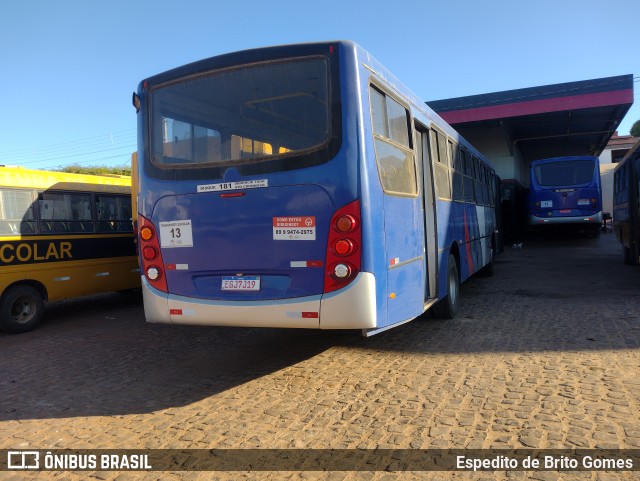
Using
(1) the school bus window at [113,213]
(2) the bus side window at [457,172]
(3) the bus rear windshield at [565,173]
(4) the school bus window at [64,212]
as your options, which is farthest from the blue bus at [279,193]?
(3) the bus rear windshield at [565,173]

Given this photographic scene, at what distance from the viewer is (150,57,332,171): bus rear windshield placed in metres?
4.43

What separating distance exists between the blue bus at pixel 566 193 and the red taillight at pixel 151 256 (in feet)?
60.2

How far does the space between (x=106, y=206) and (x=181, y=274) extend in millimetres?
5320

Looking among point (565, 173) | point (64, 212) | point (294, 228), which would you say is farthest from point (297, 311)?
point (565, 173)

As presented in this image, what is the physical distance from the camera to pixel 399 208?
16.5 ft

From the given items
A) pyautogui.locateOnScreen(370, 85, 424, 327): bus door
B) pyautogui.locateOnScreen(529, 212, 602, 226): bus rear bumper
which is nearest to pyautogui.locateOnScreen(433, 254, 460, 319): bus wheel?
pyautogui.locateOnScreen(370, 85, 424, 327): bus door

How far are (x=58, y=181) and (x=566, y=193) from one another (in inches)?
715

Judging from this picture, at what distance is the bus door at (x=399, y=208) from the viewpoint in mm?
4688

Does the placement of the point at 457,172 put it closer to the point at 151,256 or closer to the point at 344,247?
the point at 344,247

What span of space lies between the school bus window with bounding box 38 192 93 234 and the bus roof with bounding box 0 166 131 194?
16 cm

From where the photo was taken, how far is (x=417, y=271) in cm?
548

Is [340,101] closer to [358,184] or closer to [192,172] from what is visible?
[358,184]

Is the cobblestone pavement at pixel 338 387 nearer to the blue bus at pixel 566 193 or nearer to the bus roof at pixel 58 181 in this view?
the bus roof at pixel 58 181

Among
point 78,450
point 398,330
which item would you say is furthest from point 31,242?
point 398,330
